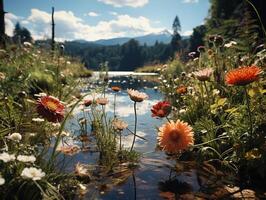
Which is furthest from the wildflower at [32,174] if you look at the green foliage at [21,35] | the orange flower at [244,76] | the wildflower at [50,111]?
the green foliage at [21,35]

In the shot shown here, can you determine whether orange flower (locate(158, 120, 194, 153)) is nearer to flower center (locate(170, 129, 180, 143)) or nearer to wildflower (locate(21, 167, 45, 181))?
flower center (locate(170, 129, 180, 143))

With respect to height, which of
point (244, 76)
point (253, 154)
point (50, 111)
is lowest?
point (253, 154)

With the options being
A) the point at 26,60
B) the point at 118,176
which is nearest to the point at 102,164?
the point at 118,176

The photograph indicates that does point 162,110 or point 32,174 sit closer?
point 32,174

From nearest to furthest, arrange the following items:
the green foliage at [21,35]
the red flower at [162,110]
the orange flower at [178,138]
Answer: the orange flower at [178,138] → the red flower at [162,110] → the green foliage at [21,35]

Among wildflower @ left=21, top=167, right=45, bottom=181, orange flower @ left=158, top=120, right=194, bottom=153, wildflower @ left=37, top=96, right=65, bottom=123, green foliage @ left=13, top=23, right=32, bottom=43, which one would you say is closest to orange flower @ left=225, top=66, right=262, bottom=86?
orange flower @ left=158, top=120, right=194, bottom=153

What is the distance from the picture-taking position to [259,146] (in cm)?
309

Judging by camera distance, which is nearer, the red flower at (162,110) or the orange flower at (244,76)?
the orange flower at (244,76)

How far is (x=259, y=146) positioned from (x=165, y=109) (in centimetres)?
90

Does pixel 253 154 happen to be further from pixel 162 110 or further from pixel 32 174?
pixel 32 174

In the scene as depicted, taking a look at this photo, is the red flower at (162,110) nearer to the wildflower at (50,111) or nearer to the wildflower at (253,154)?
the wildflower at (253,154)

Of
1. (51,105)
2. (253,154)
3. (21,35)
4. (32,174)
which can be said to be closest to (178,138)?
→ (253,154)

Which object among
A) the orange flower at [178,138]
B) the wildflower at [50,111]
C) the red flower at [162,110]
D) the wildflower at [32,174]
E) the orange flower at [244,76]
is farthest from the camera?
the red flower at [162,110]

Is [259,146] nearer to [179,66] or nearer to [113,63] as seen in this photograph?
[179,66]
